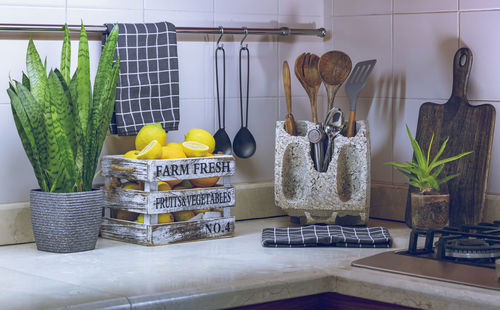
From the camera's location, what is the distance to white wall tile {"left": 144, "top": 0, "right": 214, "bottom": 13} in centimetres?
173

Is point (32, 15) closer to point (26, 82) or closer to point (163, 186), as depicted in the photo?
point (26, 82)

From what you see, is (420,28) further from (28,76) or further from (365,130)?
(28,76)

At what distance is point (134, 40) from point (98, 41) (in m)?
0.09

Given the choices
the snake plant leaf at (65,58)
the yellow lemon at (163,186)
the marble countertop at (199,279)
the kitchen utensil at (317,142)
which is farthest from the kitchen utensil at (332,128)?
the snake plant leaf at (65,58)

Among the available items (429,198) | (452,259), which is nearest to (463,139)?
(429,198)

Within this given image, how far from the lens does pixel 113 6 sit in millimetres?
1671

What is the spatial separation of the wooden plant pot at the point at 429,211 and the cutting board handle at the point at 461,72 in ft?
0.89

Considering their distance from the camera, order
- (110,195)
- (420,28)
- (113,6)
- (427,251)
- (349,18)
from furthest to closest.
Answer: (349,18)
(420,28)
(113,6)
(110,195)
(427,251)

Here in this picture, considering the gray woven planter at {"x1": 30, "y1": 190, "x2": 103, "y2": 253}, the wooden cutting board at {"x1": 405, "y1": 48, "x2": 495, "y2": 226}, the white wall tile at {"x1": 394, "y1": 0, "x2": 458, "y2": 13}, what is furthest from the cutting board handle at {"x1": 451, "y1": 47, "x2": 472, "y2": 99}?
the gray woven planter at {"x1": 30, "y1": 190, "x2": 103, "y2": 253}

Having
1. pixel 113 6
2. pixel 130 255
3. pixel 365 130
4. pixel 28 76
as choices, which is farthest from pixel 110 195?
pixel 365 130

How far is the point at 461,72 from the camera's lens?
167cm

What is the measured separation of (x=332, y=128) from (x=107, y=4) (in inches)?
23.2

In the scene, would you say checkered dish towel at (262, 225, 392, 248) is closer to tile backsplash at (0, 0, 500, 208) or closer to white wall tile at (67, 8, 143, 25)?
tile backsplash at (0, 0, 500, 208)

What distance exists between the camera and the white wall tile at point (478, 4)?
5.37 feet
